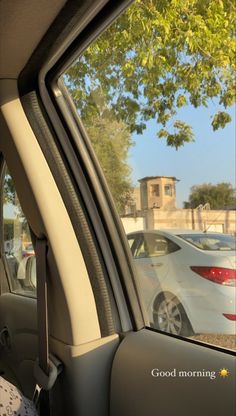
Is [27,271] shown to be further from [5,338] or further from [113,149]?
[113,149]

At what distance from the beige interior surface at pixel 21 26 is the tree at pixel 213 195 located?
869 millimetres

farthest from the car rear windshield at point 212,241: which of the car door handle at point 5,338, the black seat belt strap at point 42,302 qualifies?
the car door handle at point 5,338

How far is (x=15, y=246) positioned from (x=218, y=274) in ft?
5.56

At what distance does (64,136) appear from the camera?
2168 mm

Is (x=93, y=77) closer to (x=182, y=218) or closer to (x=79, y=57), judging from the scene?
(x=79, y=57)

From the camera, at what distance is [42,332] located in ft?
7.02

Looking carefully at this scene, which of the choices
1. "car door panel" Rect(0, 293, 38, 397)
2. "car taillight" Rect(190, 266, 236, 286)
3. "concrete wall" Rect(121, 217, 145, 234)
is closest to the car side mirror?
"car door panel" Rect(0, 293, 38, 397)

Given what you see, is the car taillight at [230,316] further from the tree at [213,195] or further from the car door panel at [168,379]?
the tree at [213,195]

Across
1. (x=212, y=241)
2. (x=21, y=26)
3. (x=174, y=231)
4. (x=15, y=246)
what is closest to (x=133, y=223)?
(x=174, y=231)

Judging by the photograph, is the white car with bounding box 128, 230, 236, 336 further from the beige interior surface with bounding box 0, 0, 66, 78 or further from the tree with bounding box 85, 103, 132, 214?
the beige interior surface with bounding box 0, 0, 66, 78

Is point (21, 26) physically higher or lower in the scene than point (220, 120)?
higher

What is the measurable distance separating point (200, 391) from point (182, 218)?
78 centimetres

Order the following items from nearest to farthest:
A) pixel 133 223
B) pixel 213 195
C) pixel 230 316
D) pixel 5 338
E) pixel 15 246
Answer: pixel 213 195 < pixel 230 316 < pixel 133 223 < pixel 5 338 < pixel 15 246

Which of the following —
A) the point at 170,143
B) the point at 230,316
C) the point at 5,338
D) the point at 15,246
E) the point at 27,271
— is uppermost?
the point at 170,143
